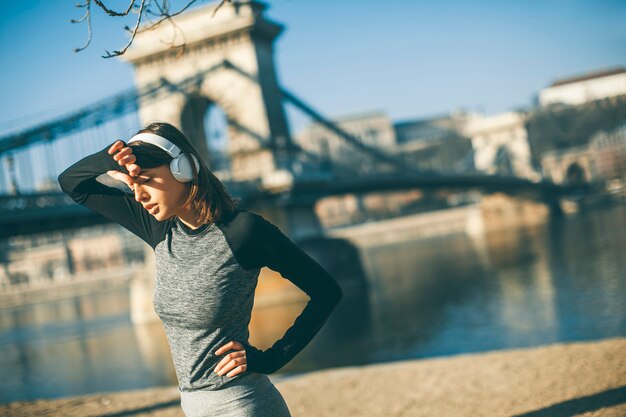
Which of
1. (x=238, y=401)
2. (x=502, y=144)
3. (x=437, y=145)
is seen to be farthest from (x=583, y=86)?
(x=238, y=401)

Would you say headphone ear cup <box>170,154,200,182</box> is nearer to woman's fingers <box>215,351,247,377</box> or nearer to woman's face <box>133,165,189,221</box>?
woman's face <box>133,165,189,221</box>

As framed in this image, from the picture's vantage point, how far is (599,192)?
48.5 meters

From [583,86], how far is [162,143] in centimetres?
8432

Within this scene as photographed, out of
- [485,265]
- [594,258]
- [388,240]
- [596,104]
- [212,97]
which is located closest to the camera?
[594,258]

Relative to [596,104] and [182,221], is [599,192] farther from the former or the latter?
[182,221]

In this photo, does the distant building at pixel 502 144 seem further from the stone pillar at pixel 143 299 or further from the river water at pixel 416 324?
the stone pillar at pixel 143 299

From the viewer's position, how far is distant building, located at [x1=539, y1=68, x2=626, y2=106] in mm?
73750

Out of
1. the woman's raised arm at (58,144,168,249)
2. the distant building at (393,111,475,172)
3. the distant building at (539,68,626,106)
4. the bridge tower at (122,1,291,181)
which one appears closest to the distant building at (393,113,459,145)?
the distant building at (393,111,475,172)

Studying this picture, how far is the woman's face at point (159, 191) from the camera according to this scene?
1.76 meters

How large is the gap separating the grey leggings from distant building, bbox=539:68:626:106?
249 ft

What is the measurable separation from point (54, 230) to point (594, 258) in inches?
504

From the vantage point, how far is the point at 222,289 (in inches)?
68.3

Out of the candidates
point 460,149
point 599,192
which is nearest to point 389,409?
point 599,192

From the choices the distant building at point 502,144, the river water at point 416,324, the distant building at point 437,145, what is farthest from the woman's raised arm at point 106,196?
the distant building at point 502,144
